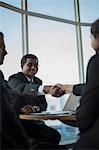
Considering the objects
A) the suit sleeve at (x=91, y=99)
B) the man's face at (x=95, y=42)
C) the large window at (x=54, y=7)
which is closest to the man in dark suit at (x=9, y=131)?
the suit sleeve at (x=91, y=99)

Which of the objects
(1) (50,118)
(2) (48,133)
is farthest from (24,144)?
(2) (48,133)

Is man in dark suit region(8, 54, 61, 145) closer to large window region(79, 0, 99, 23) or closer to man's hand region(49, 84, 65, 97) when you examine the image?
man's hand region(49, 84, 65, 97)

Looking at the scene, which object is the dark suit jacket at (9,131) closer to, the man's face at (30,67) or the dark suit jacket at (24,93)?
the dark suit jacket at (24,93)

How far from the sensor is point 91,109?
4.44 ft

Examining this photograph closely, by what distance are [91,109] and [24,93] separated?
4.26ft

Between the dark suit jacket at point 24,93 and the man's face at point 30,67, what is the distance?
83mm

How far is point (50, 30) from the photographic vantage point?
4.84 meters

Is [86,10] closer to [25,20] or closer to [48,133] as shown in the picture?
[25,20]

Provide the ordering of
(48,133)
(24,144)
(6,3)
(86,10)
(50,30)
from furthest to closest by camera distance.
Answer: (86,10) < (50,30) < (6,3) < (48,133) < (24,144)

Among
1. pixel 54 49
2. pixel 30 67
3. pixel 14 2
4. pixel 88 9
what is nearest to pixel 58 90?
pixel 30 67

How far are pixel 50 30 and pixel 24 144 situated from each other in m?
3.87

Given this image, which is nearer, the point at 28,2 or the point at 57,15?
the point at 28,2

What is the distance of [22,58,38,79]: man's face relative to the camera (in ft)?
9.61

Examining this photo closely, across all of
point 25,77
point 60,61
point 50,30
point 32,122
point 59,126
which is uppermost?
point 50,30
